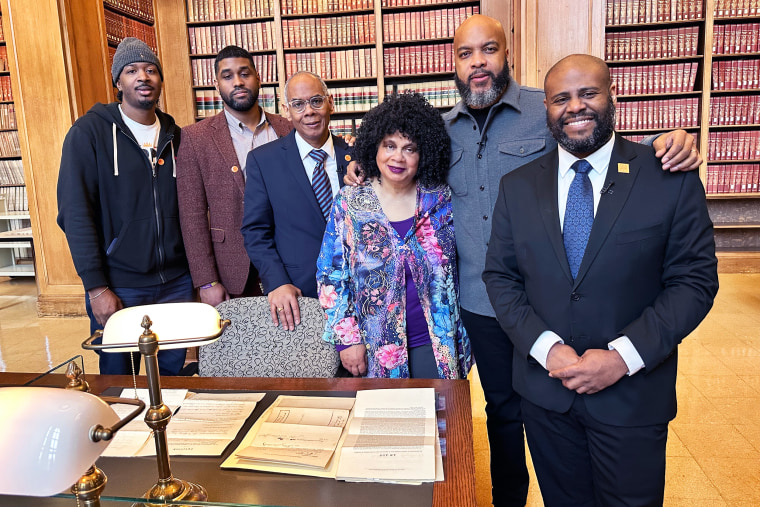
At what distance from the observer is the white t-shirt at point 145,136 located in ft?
7.72

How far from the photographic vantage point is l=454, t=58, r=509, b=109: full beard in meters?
1.80

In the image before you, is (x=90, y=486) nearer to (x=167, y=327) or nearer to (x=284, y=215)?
(x=167, y=327)

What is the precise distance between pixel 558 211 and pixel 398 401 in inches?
24.5

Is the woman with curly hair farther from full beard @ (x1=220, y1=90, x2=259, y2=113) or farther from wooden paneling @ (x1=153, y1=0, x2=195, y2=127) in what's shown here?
wooden paneling @ (x1=153, y1=0, x2=195, y2=127)

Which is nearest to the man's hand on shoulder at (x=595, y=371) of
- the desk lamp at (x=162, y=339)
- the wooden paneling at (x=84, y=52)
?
the desk lamp at (x=162, y=339)

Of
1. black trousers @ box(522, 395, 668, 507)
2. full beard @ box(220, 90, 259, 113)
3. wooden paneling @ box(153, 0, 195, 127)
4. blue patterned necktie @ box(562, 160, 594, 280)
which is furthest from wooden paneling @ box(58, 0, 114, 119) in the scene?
black trousers @ box(522, 395, 668, 507)

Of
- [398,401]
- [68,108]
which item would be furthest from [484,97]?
[68,108]

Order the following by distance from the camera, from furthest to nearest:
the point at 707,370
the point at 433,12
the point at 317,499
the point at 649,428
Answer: the point at 433,12, the point at 707,370, the point at 649,428, the point at 317,499

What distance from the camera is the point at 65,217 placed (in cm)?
226

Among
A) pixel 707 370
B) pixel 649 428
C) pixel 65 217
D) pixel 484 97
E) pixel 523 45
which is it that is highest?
pixel 523 45

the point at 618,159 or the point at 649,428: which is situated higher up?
the point at 618,159

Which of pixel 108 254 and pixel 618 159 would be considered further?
pixel 108 254

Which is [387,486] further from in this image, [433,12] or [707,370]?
[433,12]

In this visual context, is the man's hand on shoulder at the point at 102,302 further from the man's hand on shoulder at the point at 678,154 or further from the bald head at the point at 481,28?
the man's hand on shoulder at the point at 678,154
